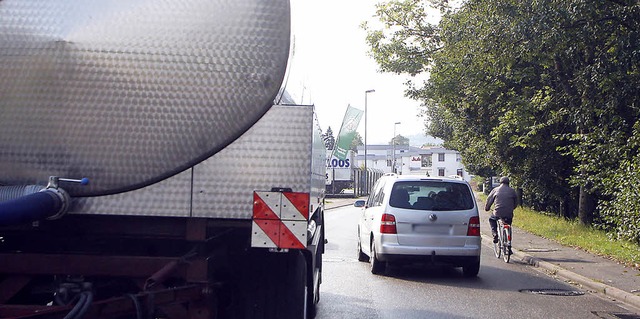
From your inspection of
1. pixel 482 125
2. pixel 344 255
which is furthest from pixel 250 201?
pixel 482 125

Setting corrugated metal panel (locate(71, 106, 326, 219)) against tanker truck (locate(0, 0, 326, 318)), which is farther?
corrugated metal panel (locate(71, 106, 326, 219))

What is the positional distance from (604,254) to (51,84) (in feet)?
47.0

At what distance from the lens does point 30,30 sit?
150 inches

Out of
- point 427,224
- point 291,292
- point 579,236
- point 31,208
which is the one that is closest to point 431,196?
point 427,224

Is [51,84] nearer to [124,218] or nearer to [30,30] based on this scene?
Result: [30,30]

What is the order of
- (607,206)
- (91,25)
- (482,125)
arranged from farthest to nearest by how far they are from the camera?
(482,125), (607,206), (91,25)

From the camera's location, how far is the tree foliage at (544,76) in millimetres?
13281

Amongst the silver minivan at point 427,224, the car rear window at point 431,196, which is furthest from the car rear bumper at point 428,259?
the car rear window at point 431,196

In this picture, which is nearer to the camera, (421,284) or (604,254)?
(421,284)

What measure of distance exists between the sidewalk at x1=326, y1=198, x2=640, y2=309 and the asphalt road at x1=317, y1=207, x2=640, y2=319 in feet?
0.86

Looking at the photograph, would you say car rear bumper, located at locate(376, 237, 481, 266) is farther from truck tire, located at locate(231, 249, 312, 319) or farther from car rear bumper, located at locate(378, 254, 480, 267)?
truck tire, located at locate(231, 249, 312, 319)

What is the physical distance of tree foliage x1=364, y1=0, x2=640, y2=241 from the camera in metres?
13.3

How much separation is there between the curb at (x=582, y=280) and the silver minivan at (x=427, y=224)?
5.96ft

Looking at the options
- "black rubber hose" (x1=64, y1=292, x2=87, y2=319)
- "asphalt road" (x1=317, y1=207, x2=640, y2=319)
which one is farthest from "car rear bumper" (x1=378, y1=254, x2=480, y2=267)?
"black rubber hose" (x1=64, y1=292, x2=87, y2=319)
